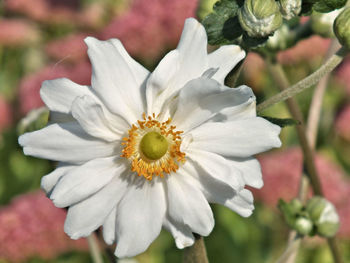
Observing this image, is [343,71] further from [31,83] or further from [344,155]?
[31,83]

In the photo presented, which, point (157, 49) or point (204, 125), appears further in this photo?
point (157, 49)

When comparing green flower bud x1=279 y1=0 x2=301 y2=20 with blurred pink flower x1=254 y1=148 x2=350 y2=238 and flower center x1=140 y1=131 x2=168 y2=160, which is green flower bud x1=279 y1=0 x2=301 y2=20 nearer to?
flower center x1=140 y1=131 x2=168 y2=160

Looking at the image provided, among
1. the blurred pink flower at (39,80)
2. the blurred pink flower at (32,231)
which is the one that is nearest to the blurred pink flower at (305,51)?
the blurred pink flower at (39,80)

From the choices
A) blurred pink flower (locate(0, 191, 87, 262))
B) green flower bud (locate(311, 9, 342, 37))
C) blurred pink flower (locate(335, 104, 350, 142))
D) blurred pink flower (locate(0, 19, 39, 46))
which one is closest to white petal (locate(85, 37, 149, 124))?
green flower bud (locate(311, 9, 342, 37))

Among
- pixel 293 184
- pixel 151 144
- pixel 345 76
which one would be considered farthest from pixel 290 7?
pixel 345 76

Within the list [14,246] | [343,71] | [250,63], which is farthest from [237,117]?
[343,71]

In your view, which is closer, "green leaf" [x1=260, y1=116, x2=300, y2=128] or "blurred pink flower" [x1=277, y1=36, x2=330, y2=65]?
"green leaf" [x1=260, y1=116, x2=300, y2=128]
